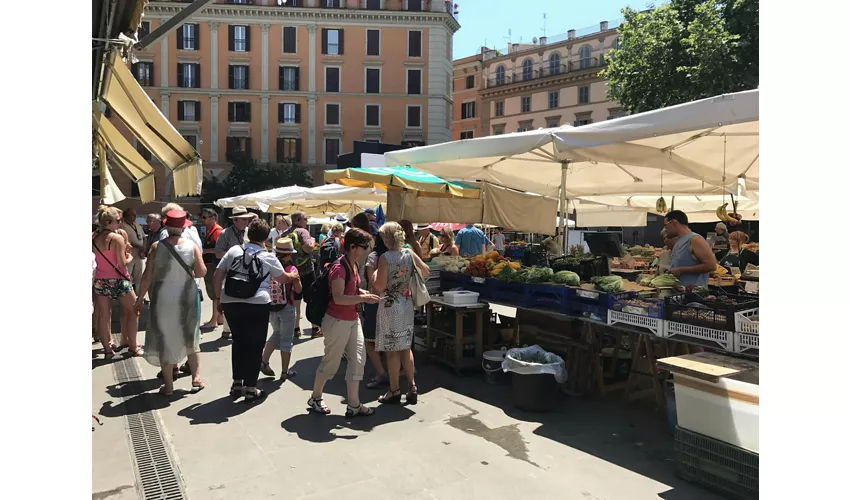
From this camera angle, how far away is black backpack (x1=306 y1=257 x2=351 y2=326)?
485 centimetres

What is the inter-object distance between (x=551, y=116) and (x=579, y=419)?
43381mm

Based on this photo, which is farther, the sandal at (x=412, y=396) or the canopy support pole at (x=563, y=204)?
the canopy support pole at (x=563, y=204)

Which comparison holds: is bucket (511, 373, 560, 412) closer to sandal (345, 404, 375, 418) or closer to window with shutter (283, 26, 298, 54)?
sandal (345, 404, 375, 418)

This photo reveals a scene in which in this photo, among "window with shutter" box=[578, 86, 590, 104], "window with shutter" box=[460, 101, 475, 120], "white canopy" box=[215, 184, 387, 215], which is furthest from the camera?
"window with shutter" box=[460, 101, 475, 120]

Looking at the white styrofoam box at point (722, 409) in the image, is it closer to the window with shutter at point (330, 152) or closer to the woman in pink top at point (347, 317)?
the woman in pink top at point (347, 317)

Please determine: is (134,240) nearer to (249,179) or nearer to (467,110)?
(249,179)

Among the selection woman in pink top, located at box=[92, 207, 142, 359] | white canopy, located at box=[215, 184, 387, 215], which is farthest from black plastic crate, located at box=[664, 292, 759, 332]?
white canopy, located at box=[215, 184, 387, 215]

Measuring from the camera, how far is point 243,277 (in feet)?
→ 17.0

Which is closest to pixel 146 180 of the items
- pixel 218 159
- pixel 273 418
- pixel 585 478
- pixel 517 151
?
pixel 273 418

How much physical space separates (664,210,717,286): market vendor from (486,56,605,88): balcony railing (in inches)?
1588

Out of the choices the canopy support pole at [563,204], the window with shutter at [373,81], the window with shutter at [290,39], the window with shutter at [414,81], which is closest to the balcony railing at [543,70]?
the window with shutter at [414,81]

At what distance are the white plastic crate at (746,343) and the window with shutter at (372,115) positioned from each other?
41.2 meters

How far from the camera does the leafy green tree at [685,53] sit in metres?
→ 18.5

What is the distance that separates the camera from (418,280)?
5.46 metres
